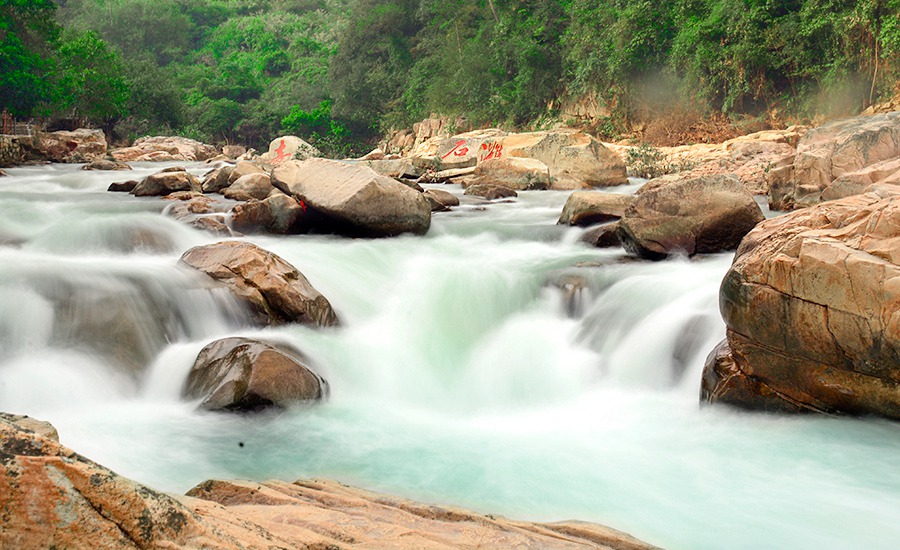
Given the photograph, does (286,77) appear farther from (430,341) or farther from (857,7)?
(430,341)

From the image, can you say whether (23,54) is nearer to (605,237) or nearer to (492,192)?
(492,192)

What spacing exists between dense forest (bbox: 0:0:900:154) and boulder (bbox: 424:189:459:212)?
10.3 metres

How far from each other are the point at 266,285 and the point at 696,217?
14.6 ft

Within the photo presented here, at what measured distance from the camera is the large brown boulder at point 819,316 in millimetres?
4375

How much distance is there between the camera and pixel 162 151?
107 feet

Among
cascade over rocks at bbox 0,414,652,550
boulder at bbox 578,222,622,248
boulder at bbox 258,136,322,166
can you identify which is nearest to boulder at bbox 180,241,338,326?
cascade over rocks at bbox 0,414,652,550

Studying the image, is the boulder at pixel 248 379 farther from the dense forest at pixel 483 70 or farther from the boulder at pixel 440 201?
the dense forest at pixel 483 70

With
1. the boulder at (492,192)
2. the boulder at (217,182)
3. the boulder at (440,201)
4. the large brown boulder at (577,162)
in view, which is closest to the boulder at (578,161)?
the large brown boulder at (577,162)

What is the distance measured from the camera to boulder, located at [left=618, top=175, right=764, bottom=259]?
7.82 metres

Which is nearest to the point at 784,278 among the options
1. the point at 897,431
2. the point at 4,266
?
the point at 897,431

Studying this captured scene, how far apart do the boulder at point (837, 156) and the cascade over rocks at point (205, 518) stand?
26.5 feet

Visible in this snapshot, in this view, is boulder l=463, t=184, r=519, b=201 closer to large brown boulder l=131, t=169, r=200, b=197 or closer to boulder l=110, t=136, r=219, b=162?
large brown boulder l=131, t=169, r=200, b=197

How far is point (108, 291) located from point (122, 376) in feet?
3.69

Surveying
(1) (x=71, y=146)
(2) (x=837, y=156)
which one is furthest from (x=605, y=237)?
(1) (x=71, y=146)
